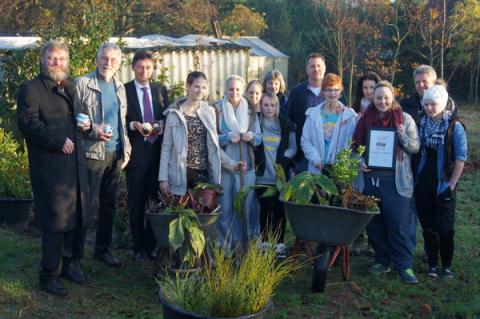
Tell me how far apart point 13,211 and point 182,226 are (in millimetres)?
3513

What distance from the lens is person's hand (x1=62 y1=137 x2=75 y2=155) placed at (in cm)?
508

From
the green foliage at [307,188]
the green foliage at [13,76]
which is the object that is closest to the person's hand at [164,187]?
the green foliage at [307,188]

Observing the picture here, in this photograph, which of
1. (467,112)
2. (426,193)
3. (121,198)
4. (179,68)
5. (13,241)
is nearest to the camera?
(426,193)

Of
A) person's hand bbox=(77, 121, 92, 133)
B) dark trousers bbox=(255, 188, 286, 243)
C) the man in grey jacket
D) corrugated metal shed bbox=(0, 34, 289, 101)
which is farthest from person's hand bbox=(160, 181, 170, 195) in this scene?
corrugated metal shed bbox=(0, 34, 289, 101)

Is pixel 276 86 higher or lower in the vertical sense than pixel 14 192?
higher

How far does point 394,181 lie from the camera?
576cm

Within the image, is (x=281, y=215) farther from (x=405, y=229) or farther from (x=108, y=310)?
(x=108, y=310)

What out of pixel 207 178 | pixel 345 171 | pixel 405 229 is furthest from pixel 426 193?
pixel 207 178

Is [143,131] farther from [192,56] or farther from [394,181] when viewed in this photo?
[192,56]

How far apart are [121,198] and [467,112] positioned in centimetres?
1575

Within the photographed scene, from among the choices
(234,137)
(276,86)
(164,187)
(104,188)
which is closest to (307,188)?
(234,137)

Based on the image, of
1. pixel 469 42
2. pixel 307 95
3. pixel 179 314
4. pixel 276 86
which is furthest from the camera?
pixel 469 42

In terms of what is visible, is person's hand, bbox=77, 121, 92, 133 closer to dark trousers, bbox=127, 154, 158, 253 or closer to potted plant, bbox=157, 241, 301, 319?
dark trousers, bbox=127, 154, 158, 253

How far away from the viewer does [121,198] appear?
319 inches
